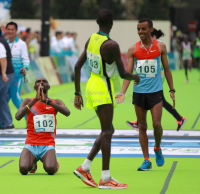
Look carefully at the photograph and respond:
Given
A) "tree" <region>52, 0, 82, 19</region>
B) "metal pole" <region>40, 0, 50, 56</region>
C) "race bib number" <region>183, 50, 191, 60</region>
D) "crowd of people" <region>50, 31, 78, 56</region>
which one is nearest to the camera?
"metal pole" <region>40, 0, 50, 56</region>

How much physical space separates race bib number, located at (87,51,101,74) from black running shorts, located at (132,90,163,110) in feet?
5.15

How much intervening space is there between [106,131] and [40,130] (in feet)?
4.65

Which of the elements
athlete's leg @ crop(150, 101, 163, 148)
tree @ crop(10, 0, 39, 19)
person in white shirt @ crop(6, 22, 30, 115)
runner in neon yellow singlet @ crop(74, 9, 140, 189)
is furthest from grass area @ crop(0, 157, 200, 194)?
tree @ crop(10, 0, 39, 19)

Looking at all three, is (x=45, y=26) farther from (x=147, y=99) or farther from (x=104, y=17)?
(x=104, y=17)

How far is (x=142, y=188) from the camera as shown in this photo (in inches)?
274

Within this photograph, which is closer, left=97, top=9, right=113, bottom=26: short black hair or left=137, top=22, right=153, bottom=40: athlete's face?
left=97, top=9, right=113, bottom=26: short black hair

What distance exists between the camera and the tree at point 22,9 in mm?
51562

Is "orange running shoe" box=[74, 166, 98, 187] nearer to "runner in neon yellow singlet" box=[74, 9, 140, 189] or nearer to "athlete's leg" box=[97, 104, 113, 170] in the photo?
"runner in neon yellow singlet" box=[74, 9, 140, 189]

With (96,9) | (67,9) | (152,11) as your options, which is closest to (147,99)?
(152,11)

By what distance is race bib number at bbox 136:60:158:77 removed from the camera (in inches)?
325

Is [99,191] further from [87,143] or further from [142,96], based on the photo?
[87,143]

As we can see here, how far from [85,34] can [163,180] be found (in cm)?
3662

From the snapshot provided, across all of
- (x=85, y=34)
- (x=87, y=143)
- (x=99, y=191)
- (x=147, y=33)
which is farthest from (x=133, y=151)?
(x=85, y=34)

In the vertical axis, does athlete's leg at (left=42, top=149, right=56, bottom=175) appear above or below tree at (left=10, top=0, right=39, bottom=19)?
below
